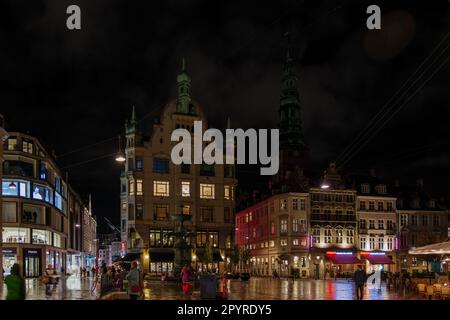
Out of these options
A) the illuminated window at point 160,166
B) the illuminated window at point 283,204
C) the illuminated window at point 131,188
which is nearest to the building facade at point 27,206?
the illuminated window at point 131,188

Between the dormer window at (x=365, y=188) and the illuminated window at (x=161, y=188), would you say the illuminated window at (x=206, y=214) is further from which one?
the dormer window at (x=365, y=188)

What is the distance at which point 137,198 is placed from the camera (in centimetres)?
8156

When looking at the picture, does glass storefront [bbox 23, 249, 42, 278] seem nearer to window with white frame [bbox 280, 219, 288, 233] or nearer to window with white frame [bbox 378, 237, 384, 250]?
window with white frame [bbox 280, 219, 288, 233]

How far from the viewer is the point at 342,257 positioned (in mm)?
89000

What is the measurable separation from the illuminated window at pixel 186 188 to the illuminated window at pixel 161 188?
219 centimetres

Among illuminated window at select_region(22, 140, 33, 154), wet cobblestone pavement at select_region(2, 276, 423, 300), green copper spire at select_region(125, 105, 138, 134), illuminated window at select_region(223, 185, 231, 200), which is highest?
green copper spire at select_region(125, 105, 138, 134)

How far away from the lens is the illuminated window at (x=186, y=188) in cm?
8431

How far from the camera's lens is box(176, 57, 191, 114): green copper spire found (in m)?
86.6

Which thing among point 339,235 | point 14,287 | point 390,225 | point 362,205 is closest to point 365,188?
point 362,205

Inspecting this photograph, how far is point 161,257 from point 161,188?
31.6 feet

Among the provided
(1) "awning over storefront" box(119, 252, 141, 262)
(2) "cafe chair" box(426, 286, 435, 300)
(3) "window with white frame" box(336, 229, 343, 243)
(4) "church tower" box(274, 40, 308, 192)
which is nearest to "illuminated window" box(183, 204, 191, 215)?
(1) "awning over storefront" box(119, 252, 141, 262)

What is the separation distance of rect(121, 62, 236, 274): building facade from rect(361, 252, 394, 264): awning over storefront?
2169 cm
